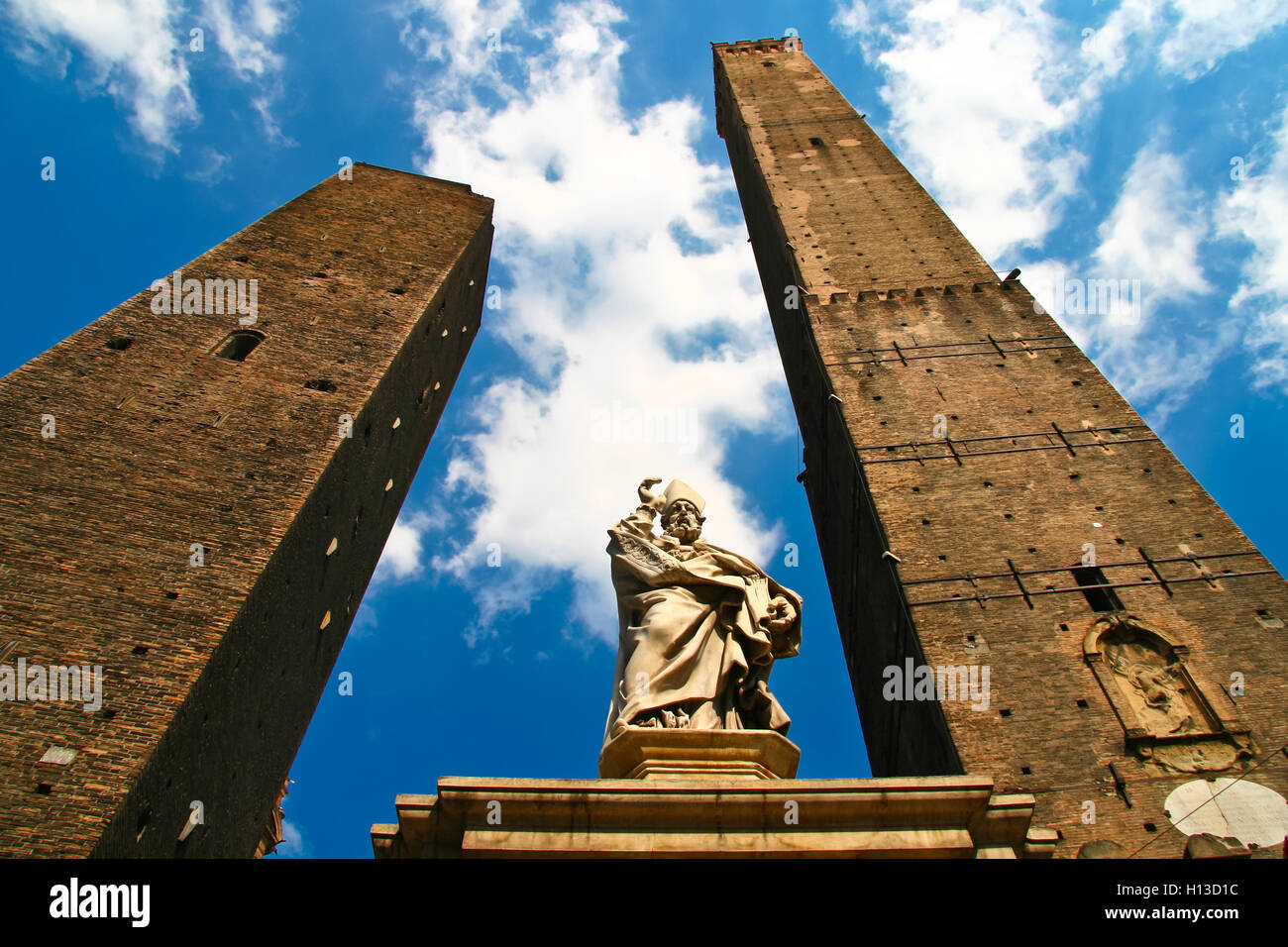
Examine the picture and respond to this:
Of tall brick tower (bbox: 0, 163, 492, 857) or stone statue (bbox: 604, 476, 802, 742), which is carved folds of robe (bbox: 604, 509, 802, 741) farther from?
tall brick tower (bbox: 0, 163, 492, 857)

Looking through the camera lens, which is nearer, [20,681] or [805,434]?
[20,681]

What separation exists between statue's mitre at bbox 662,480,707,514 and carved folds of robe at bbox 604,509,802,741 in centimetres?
57

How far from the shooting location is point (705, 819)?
200 inches

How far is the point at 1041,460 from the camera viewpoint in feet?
44.1

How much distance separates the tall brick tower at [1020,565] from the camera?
366 inches

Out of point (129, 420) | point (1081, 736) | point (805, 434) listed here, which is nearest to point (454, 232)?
point (805, 434)

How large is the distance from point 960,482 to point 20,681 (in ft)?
34.6

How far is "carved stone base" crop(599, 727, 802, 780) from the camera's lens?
19.0 feet

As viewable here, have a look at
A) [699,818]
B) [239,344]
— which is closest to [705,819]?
[699,818]

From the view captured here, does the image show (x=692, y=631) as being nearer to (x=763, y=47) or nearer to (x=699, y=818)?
(x=699, y=818)

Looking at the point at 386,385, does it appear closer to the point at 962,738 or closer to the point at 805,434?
the point at 805,434

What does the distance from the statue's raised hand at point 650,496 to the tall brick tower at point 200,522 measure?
433 centimetres

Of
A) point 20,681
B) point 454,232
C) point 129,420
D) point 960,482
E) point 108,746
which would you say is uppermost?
point 454,232

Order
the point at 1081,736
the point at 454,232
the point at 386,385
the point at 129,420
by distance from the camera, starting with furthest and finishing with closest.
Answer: the point at 454,232 → the point at 386,385 → the point at 129,420 → the point at 1081,736
